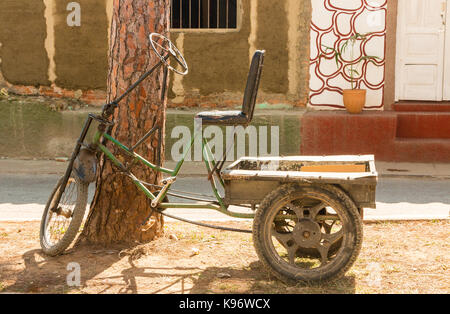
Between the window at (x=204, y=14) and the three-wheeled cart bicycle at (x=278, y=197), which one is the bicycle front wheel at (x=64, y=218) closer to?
the three-wheeled cart bicycle at (x=278, y=197)

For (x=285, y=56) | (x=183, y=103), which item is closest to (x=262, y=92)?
(x=285, y=56)

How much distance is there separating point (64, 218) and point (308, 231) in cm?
199

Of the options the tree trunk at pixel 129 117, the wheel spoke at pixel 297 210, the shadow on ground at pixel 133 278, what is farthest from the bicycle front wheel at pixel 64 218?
the wheel spoke at pixel 297 210

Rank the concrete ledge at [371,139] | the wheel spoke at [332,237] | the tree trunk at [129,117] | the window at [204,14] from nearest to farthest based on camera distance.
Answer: the wheel spoke at [332,237] → the tree trunk at [129,117] → the concrete ledge at [371,139] → the window at [204,14]

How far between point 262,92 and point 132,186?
5417mm

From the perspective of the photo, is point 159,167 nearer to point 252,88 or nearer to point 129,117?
point 129,117

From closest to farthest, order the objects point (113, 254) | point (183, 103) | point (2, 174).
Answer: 1. point (113, 254)
2. point (2, 174)
3. point (183, 103)

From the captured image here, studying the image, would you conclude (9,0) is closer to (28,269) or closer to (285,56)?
(285,56)

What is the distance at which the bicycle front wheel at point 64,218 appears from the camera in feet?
15.0

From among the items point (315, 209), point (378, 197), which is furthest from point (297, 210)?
point (378, 197)

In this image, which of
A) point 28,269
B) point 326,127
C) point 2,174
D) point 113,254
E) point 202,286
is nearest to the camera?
point 202,286

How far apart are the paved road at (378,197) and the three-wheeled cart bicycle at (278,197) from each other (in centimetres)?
158

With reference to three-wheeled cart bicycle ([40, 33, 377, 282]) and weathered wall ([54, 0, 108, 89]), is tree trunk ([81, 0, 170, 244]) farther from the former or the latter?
weathered wall ([54, 0, 108, 89])

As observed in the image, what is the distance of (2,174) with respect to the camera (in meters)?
8.91
